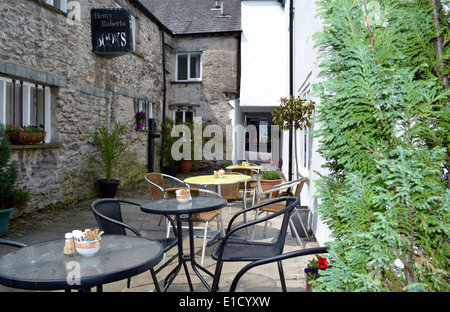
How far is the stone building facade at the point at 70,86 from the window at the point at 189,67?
191 centimetres

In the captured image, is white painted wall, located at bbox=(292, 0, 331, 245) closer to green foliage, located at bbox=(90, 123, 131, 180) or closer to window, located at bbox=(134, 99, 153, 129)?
green foliage, located at bbox=(90, 123, 131, 180)

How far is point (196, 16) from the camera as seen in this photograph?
1590 cm

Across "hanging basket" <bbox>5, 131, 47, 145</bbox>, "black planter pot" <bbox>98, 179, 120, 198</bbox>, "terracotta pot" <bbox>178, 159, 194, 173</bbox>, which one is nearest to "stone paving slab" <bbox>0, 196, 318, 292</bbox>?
"hanging basket" <bbox>5, 131, 47, 145</bbox>

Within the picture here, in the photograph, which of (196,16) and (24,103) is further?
(196,16)

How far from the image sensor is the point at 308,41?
631 centimetres

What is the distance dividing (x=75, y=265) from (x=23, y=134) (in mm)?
5184

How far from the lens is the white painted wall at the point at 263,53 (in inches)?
521

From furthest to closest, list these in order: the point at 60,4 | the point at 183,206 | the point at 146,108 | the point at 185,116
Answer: the point at 185,116, the point at 146,108, the point at 60,4, the point at 183,206

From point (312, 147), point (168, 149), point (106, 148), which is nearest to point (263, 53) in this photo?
point (168, 149)

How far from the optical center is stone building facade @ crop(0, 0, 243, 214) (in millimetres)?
6348

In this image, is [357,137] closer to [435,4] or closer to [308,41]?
[435,4]

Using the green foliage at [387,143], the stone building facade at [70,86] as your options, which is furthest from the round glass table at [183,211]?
the stone building facade at [70,86]

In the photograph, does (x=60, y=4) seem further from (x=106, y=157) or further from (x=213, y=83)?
(x=213, y=83)
